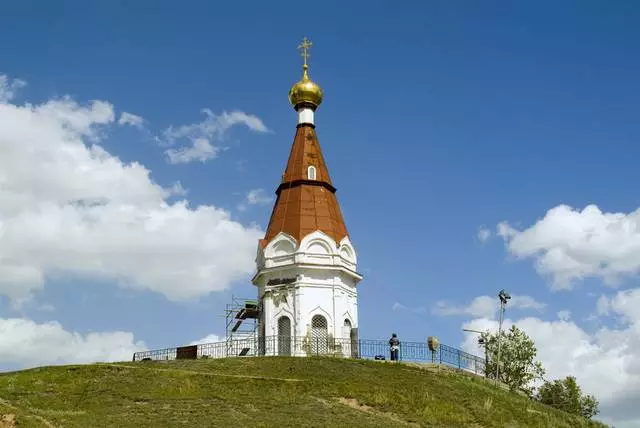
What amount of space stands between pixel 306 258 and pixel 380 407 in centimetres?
1262

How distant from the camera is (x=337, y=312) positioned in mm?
38094

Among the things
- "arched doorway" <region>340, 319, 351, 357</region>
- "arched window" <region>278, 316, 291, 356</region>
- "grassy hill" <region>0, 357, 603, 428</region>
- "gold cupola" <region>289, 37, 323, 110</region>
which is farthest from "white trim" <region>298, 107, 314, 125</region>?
"grassy hill" <region>0, 357, 603, 428</region>

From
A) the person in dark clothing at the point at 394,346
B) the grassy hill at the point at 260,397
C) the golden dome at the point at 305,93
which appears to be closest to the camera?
the grassy hill at the point at 260,397

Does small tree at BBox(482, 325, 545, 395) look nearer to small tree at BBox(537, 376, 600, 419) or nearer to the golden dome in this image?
small tree at BBox(537, 376, 600, 419)

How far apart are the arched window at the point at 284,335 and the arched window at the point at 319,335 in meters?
1.16

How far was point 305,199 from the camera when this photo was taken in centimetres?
4006

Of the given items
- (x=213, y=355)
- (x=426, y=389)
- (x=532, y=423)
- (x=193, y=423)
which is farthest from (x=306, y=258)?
(x=193, y=423)

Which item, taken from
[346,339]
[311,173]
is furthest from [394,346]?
[311,173]

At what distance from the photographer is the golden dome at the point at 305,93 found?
42188 millimetres

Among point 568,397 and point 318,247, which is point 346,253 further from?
point 568,397

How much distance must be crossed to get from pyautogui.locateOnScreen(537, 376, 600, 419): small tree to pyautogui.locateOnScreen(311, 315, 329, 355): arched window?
12.2 meters

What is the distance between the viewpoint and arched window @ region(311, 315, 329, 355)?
37.0 metres

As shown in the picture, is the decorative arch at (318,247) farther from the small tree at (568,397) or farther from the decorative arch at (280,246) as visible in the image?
the small tree at (568,397)

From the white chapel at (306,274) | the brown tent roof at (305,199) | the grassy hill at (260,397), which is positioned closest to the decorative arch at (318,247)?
the white chapel at (306,274)
